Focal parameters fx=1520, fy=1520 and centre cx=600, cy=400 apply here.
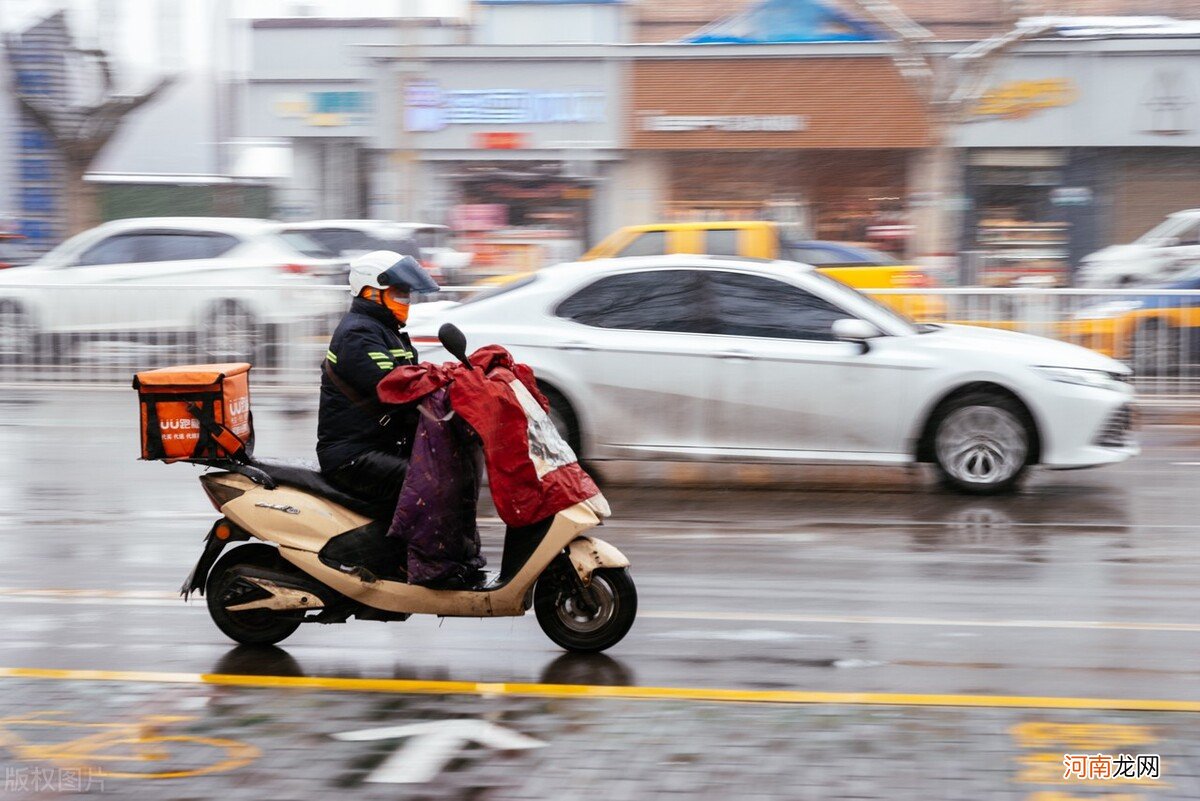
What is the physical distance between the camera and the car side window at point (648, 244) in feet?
57.3

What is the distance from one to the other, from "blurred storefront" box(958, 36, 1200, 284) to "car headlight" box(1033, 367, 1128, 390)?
18.9 metres

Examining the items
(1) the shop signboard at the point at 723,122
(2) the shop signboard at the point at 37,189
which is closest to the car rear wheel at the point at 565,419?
(2) the shop signboard at the point at 37,189

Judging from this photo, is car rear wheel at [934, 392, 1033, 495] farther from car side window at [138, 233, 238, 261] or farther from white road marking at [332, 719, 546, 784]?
car side window at [138, 233, 238, 261]

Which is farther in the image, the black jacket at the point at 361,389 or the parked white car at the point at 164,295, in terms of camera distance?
the parked white car at the point at 164,295

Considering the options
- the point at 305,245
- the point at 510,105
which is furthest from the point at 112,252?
the point at 510,105

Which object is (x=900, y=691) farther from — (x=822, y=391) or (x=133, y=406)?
(x=133, y=406)

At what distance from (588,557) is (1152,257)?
56.0 feet

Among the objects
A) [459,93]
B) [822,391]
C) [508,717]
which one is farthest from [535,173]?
[508,717]

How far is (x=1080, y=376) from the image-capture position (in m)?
9.90

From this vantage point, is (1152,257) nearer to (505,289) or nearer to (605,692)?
(505,289)

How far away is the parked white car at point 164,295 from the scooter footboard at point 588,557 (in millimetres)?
11359

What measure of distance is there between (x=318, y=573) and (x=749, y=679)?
1.75m

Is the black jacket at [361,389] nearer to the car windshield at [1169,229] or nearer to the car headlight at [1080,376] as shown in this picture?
the car headlight at [1080,376]

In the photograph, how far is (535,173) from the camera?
101 feet
